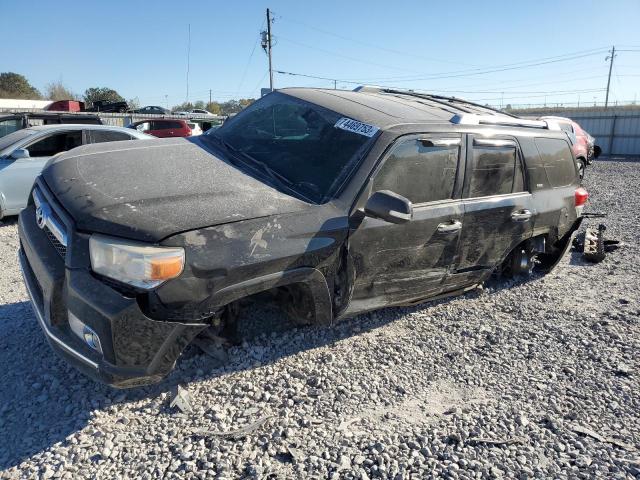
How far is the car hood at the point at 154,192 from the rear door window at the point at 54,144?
4353 mm

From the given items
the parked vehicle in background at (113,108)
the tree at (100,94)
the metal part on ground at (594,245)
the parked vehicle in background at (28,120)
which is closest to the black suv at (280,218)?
the metal part on ground at (594,245)

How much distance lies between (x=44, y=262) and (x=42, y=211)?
427 mm

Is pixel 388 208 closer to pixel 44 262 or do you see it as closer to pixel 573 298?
pixel 44 262

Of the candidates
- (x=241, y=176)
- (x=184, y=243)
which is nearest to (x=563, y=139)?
(x=241, y=176)

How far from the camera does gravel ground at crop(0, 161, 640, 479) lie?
236 cm

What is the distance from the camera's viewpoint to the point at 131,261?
227 cm

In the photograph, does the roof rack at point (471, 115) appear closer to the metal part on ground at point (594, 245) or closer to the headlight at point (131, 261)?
the metal part on ground at point (594, 245)

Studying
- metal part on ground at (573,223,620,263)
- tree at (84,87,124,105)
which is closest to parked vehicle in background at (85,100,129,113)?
metal part on ground at (573,223,620,263)

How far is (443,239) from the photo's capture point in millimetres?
3555

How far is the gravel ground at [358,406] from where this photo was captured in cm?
236

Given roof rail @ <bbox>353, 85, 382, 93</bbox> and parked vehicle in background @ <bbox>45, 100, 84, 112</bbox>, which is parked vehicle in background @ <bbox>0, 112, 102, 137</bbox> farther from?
parked vehicle in background @ <bbox>45, 100, 84, 112</bbox>

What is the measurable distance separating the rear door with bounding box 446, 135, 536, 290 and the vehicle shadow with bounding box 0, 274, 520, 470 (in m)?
0.91

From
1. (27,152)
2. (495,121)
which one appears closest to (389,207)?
(495,121)

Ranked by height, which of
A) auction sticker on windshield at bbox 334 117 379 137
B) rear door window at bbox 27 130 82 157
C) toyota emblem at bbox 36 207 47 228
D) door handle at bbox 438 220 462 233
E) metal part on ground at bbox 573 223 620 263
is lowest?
metal part on ground at bbox 573 223 620 263
